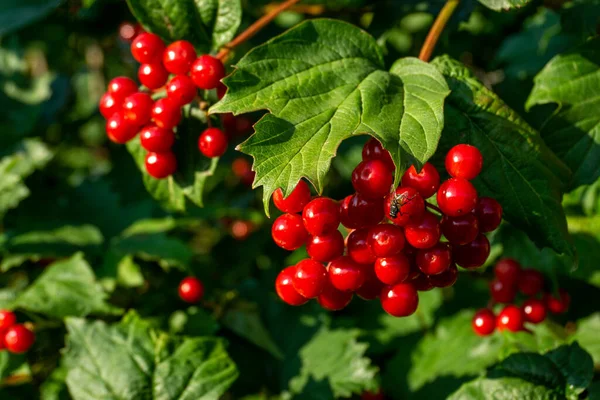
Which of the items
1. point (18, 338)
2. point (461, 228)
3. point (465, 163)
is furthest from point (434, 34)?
point (18, 338)

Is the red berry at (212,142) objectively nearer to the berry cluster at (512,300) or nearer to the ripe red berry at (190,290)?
the ripe red berry at (190,290)

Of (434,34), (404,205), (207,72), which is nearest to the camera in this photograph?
(404,205)

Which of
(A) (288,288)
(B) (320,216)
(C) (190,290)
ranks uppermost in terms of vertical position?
(B) (320,216)

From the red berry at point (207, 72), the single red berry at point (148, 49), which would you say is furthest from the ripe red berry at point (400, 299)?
the single red berry at point (148, 49)

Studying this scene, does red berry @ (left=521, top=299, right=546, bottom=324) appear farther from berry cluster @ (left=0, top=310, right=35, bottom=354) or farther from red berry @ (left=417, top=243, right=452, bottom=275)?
berry cluster @ (left=0, top=310, right=35, bottom=354)

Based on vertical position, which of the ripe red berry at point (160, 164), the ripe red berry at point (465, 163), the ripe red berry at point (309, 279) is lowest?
the ripe red berry at point (309, 279)

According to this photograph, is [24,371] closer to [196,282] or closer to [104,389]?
[104,389]

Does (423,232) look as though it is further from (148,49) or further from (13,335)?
(13,335)
